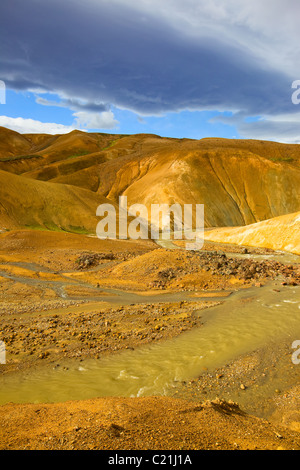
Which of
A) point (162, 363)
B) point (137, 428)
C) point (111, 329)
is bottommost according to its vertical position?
point (162, 363)

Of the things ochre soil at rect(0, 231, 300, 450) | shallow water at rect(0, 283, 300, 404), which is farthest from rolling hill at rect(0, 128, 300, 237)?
shallow water at rect(0, 283, 300, 404)

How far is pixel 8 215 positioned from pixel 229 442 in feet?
134

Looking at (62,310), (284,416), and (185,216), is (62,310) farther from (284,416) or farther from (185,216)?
(185,216)

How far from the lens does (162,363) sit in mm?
9727

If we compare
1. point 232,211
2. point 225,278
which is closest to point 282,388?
point 225,278

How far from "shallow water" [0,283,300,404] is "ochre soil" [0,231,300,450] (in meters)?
0.59

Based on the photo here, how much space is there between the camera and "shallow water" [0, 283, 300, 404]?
816cm

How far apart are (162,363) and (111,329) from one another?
3461 mm

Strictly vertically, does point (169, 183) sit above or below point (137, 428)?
above

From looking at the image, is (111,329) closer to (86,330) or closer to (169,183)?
(86,330)

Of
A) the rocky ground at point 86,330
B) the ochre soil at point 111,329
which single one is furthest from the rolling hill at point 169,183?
the rocky ground at point 86,330

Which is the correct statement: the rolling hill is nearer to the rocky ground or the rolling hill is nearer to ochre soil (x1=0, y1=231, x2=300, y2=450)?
ochre soil (x1=0, y1=231, x2=300, y2=450)

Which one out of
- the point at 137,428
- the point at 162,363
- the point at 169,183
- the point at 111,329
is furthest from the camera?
the point at 169,183

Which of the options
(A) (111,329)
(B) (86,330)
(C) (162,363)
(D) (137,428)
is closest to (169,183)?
(A) (111,329)
